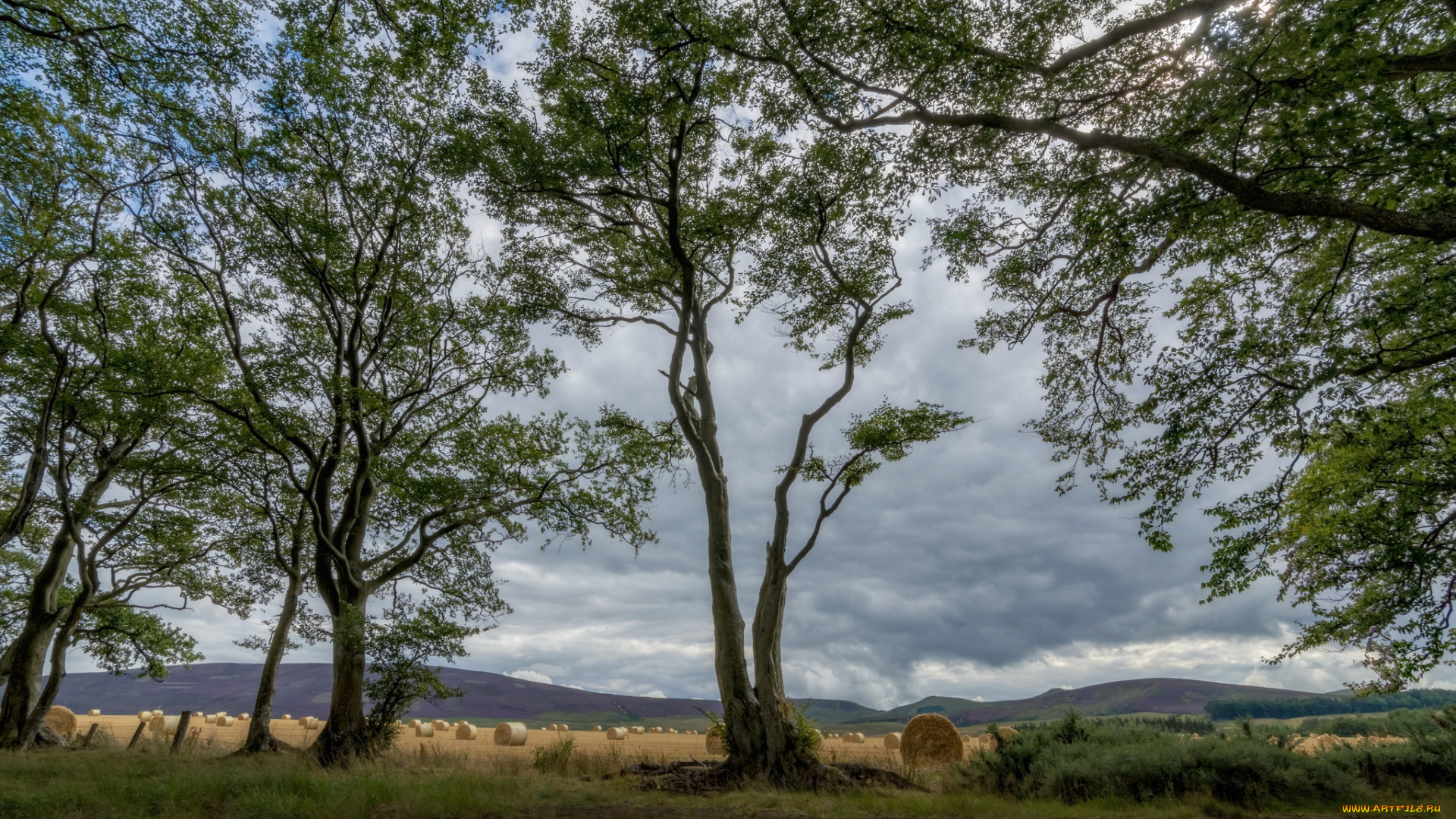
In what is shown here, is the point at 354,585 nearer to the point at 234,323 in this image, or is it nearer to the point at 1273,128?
the point at 234,323

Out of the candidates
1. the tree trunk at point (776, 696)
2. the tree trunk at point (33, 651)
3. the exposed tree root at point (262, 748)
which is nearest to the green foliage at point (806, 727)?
the tree trunk at point (776, 696)

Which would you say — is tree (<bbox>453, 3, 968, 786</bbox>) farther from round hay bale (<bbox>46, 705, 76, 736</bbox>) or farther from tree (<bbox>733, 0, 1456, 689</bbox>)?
round hay bale (<bbox>46, 705, 76, 736</bbox>)

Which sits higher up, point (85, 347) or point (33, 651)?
point (85, 347)

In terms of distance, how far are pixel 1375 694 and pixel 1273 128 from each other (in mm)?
11135

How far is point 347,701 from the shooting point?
12695 mm

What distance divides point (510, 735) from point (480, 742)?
230cm

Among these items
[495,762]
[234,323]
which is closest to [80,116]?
[234,323]

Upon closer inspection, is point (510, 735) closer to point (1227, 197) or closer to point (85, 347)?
point (85, 347)

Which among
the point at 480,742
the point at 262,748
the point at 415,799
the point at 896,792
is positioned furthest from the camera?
the point at 480,742

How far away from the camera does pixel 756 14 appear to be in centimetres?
968

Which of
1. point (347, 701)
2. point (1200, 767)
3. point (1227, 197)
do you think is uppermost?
point (1227, 197)

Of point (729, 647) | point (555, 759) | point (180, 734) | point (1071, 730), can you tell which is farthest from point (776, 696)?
point (180, 734)

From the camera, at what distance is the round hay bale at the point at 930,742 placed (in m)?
15.4

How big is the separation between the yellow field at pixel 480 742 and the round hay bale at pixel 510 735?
0.27 metres
